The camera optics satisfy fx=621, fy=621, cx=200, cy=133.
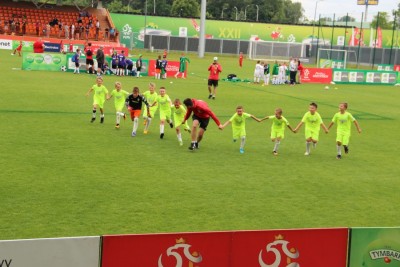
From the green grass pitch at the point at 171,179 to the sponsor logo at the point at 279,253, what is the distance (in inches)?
115

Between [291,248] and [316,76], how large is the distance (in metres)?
44.4

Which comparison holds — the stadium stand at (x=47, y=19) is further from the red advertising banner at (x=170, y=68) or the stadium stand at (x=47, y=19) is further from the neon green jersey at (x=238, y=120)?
the neon green jersey at (x=238, y=120)

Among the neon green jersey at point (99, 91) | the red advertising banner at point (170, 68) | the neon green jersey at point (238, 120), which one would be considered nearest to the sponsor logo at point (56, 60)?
the red advertising banner at point (170, 68)

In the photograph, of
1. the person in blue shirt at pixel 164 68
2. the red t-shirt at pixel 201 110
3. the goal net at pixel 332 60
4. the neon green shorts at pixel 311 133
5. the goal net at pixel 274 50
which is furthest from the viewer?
the goal net at pixel 274 50

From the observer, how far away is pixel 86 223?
37.3 ft

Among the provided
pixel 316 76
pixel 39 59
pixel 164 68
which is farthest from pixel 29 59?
pixel 316 76

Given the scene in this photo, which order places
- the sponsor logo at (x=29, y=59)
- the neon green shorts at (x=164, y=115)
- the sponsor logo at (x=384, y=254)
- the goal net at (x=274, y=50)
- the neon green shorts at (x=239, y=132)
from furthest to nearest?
1. the goal net at (x=274, y=50)
2. the sponsor logo at (x=29, y=59)
3. the neon green shorts at (x=164, y=115)
4. the neon green shorts at (x=239, y=132)
5. the sponsor logo at (x=384, y=254)

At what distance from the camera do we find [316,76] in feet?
170

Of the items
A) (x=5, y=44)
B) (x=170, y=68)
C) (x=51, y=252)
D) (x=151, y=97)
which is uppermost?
(x=5, y=44)

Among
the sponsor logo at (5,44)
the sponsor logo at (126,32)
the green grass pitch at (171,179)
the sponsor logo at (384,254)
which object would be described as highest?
the sponsor logo at (126,32)

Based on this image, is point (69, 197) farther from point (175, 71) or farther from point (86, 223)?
point (175, 71)

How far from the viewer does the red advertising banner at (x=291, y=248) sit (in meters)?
8.45

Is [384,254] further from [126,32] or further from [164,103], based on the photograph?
[126,32]

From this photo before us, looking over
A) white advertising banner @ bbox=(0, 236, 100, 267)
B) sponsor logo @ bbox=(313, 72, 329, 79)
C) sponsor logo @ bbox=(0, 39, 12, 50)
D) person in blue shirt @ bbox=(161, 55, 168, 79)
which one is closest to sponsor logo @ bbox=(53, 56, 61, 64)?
person in blue shirt @ bbox=(161, 55, 168, 79)
